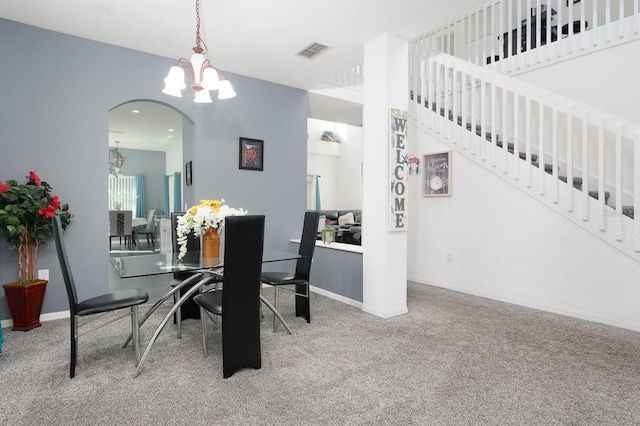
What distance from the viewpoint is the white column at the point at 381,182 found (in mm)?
3365

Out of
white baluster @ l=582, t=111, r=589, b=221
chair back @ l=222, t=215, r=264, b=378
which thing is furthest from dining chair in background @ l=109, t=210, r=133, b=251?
white baluster @ l=582, t=111, r=589, b=221

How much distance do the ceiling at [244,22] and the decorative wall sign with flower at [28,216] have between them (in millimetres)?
1365

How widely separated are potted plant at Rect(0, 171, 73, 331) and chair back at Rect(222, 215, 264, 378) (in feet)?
6.27

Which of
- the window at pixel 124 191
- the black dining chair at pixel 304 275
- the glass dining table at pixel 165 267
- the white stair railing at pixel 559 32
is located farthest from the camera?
the window at pixel 124 191

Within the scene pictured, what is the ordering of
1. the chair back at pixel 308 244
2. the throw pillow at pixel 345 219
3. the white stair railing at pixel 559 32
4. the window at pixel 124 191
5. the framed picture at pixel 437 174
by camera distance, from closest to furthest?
the chair back at pixel 308 244 → the white stair railing at pixel 559 32 → the framed picture at pixel 437 174 → the throw pillow at pixel 345 219 → the window at pixel 124 191

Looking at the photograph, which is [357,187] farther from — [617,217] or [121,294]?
[121,294]

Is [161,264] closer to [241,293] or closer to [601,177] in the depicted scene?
[241,293]

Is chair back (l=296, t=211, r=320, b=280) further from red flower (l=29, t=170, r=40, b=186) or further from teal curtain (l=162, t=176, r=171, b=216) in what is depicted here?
teal curtain (l=162, t=176, r=171, b=216)

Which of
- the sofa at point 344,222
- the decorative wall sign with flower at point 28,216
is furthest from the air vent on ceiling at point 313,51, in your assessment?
the sofa at point 344,222

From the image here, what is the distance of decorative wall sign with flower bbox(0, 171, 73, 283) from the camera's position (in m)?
2.87

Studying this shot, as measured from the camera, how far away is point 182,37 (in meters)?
3.39

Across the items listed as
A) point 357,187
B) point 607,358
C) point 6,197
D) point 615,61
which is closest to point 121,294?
point 6,197

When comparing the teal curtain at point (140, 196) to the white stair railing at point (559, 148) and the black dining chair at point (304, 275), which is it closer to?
the white stair railing at point (559, 148)

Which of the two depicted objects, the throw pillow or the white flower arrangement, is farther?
the throw pillow
